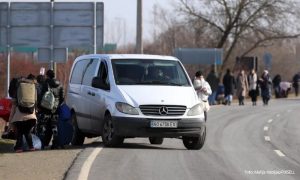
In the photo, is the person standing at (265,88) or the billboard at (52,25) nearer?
the billboard at (52,25)

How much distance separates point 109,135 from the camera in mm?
15461

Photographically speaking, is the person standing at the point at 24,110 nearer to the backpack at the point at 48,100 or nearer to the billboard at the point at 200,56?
the backpack at the point at 48,100

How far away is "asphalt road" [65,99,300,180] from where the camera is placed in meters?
12.1

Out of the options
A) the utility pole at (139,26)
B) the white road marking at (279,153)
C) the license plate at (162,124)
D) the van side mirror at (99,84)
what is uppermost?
the utility pole at (139,26)

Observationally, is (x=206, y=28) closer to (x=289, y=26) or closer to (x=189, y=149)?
(x=289, y=26)

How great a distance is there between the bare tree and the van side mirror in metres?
38.8

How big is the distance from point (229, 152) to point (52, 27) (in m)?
16.2

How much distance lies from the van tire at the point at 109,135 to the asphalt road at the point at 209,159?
0.18m

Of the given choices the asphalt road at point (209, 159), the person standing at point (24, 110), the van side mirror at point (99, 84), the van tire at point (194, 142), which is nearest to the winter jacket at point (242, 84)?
the asphalt road at point (209, 159)

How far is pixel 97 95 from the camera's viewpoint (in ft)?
52.6

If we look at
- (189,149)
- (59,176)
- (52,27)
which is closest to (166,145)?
(189,149)

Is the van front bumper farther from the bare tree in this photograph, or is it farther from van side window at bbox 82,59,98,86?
the bare tree

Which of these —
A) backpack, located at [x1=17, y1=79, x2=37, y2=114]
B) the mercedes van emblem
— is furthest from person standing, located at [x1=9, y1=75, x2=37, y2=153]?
the mercedes van emblem

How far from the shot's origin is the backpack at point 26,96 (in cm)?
1519
